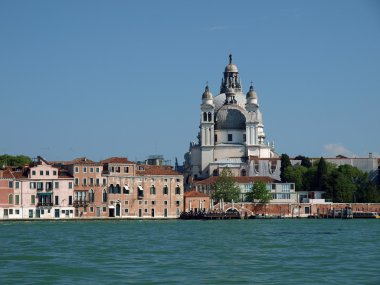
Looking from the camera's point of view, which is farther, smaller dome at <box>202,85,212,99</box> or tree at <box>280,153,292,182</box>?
smaller dome at <box>202,85,212,99</box>

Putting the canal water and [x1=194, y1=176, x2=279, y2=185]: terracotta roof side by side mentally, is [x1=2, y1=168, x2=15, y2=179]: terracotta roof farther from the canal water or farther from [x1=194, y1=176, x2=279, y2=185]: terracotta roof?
the canal water

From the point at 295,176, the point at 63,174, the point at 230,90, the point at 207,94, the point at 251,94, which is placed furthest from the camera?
the point at 230,90

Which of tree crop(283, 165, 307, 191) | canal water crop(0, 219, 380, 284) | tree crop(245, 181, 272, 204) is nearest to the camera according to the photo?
canal water crop(0, 219, 380, 284)

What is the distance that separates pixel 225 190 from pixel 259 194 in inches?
109

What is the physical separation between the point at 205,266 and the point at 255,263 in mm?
1850

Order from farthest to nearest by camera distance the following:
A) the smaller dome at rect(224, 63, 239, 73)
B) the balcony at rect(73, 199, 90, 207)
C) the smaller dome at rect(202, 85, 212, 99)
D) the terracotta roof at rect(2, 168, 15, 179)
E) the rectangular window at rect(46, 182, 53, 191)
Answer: the smaller dome at rect(224, 63, 239, 73) → the smaller dome at rect(202, 85, 212, 99) → the balcony at rect(73, 199, 90, 207) → the rectangular window at rect(46, 182, 53, 191) → the terracotta roof at rect(2, 168, 15, 179)

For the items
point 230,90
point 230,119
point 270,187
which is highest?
point 230,90

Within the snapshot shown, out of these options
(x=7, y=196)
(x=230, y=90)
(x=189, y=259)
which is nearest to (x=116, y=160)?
(x=7, y=196)

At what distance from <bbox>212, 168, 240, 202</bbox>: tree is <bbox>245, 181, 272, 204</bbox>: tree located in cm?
115

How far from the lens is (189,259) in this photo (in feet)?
110

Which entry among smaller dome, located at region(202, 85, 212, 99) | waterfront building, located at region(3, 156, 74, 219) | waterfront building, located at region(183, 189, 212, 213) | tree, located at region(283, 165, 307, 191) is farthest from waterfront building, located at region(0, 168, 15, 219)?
smaller dome, located at region(202, 85, 212, 99)

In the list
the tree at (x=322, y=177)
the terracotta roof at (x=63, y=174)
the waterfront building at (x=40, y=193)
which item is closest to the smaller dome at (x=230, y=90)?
the tree at (x=322, y=177)

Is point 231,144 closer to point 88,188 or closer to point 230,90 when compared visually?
point 230,90

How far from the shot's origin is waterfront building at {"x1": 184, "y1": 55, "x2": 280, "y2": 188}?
317 ft
